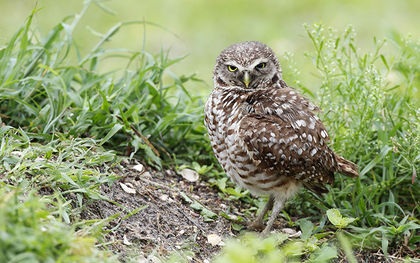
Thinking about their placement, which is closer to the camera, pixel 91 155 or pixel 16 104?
pixel 91 155

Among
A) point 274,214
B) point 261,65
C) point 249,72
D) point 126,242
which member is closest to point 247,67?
point 249,72

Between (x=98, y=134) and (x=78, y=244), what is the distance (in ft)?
6.39

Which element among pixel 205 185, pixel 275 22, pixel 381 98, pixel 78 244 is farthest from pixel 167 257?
pixel 275 22

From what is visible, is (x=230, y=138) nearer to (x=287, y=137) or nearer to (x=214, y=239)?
(x=287, y=137)

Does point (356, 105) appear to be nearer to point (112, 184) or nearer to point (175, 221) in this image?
point (175, 221)

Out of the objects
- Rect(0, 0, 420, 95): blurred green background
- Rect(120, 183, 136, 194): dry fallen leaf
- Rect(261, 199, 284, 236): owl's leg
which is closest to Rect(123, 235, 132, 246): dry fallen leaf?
Rect(120, 183, 136, 194): dry fallen leaf

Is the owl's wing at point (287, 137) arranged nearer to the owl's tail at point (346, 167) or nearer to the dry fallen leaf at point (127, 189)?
the owl's tail at point (346, 167)

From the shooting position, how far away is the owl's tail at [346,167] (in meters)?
4.25

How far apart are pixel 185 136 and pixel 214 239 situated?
1269 millimetres

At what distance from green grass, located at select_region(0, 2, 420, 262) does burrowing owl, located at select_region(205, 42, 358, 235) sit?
32 cm

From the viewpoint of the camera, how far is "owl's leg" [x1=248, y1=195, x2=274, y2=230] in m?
4.41

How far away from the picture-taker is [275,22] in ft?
29.8

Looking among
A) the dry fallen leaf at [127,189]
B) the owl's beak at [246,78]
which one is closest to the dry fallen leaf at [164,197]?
the dry fallen leaf at [127,189]

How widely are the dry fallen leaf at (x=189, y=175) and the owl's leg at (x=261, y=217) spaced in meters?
0.69
